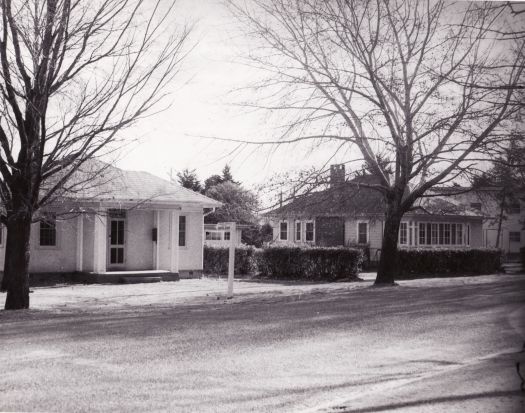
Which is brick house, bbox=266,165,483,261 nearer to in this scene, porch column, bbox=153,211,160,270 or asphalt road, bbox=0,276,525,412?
porch column, bbox=153,211,160,270

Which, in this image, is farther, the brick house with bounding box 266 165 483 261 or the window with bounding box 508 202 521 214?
the brick house with bounding box 266 165 483 261

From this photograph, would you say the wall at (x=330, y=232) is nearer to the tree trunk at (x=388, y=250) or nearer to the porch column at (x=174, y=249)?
the porch column at (x=174, y=249)

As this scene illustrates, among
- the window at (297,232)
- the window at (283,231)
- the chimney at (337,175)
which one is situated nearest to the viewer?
the chimney at (337,175)

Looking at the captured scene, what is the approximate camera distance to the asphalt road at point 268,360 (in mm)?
5172

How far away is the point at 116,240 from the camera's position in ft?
69.7

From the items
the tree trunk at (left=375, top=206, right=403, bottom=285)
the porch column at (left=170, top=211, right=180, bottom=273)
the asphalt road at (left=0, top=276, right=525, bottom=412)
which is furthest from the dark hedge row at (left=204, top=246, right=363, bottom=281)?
the asphalt road at (left=0, top=276, right=525, bottom=412)

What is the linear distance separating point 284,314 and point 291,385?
437 cm

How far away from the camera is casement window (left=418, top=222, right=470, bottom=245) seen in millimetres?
34062

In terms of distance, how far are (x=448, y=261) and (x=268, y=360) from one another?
21.7m

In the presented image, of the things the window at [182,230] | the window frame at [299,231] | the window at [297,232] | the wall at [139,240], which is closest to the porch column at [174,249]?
the wall at [139,240]

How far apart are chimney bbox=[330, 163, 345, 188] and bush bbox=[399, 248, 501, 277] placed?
391 inches

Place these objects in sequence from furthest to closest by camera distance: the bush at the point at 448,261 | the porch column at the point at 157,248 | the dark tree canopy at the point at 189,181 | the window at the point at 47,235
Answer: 1. the dark tree canopy at the point at 189,181
2. the bush at the point at 448,261
3. the porch column at the point at 157,248
4. the window at the point at 47,235

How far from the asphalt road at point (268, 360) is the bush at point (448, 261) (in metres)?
14.9

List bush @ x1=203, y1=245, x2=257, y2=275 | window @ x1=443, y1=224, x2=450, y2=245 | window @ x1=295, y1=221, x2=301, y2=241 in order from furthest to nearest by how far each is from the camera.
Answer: window @ x1=295, y1=221, x2=301, y2=241
window @ x1=443, y1=224, x2=450, y2=245
bush @ x1=203, y1=245, x2=257, y2=275
